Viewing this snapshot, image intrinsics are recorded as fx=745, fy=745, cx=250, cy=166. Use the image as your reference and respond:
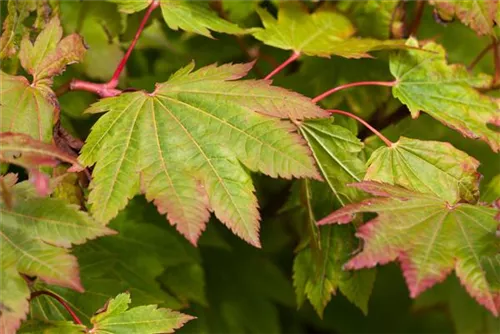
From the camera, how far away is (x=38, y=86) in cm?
151

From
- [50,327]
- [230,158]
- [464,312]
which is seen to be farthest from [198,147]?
[464,312]

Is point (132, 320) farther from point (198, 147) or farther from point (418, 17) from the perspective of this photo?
point (418, 17)

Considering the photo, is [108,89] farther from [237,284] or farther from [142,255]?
[237,284]

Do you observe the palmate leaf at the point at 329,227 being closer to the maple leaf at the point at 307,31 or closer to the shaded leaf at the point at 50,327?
the maple leaf at the point at 307,31

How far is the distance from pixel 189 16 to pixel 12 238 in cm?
74

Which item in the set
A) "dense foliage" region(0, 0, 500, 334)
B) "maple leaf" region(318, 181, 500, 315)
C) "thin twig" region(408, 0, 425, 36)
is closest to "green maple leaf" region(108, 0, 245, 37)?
"dense foliage" region(0, 0, 500, 334)

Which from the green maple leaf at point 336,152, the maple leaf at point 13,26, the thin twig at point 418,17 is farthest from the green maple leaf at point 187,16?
the thin twig at point 418,17

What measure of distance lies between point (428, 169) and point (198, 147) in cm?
48

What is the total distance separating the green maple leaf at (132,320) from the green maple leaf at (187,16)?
0.68m

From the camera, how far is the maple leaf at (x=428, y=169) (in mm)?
1530

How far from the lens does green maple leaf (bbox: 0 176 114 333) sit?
4.10 ft

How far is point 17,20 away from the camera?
1713 millimetres

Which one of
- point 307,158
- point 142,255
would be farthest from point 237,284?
point 307,158

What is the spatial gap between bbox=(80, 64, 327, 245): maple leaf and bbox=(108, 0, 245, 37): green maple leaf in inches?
9.1
